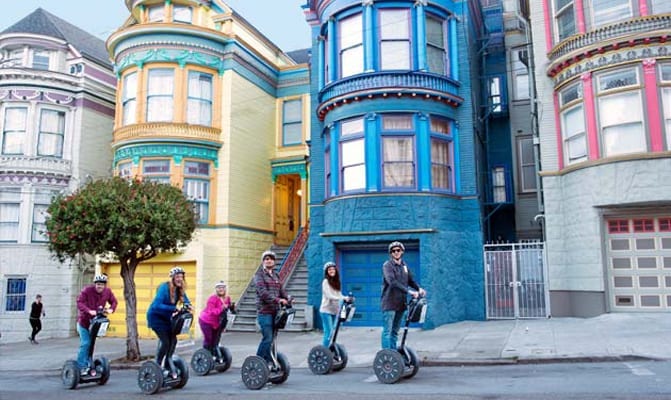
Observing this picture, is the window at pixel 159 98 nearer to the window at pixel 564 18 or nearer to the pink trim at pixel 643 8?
the window at pixel 564 18

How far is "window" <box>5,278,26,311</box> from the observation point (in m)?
21.9

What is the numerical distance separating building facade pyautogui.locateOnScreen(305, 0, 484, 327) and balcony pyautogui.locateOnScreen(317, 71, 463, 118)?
3cm

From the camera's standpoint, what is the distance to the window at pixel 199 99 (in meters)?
20.7

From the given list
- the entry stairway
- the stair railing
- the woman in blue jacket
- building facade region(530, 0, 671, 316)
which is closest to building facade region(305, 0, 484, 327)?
the entry stairway

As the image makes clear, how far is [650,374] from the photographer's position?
27.2 ft

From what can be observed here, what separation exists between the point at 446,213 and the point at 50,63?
57.9ft

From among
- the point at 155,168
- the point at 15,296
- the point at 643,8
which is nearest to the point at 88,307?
the point at 155,168

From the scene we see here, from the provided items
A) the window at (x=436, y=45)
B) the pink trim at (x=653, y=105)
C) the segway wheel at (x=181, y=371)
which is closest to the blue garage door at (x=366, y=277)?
the window at (x=436, y=45)

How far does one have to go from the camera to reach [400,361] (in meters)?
8.43

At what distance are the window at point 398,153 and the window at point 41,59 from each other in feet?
50.4

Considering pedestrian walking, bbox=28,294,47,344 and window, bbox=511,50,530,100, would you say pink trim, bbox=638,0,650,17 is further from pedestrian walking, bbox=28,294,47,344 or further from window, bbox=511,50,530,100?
pedestrian walking, bbox=28,294,47,344

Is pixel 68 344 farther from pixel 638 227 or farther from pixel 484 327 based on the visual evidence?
pixel 638 227

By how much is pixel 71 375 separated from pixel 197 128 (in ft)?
39.7

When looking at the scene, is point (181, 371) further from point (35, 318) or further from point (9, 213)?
point (9, 213)
